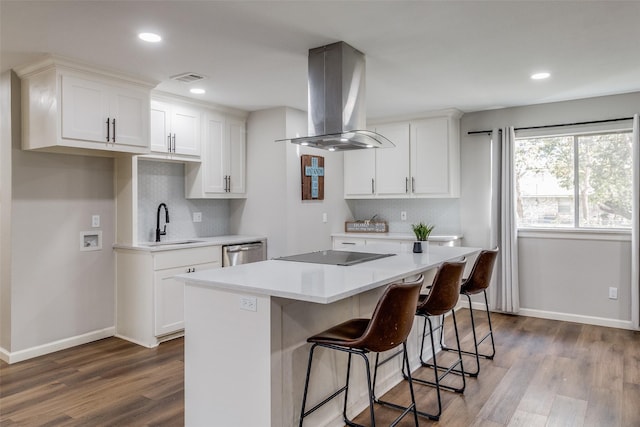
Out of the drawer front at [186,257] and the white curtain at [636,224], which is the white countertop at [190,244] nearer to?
the drawer front at [186,257]

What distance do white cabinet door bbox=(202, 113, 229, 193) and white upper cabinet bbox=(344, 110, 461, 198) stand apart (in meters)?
1.79

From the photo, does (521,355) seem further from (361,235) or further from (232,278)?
(232,278)

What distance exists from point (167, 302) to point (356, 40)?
287cm

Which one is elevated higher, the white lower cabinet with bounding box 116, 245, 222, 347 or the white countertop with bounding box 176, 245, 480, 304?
the white countertop with bounding box 176, 245, 480, 304

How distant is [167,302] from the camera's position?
409 centimetres

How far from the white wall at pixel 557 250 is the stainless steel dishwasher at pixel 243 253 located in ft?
8.38

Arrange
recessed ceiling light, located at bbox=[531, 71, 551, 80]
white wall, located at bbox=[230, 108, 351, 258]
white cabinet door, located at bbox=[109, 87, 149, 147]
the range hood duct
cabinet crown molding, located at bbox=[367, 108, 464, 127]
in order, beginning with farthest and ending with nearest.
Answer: cabinet crown molding, located at bbox=[367, 108, 464, 127]
white wall, located at bbox=[230, 108, 351, 258]
recessed ceiling light, located at bbox=[531, 71, 551, 80]
white cabinet door, located at bbox=[109, 87, 149, 147]
the range hood duct

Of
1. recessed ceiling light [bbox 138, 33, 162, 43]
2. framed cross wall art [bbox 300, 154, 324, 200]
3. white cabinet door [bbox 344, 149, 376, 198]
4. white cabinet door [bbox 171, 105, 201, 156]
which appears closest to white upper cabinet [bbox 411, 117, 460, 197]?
white cabinet door [bbox 344, 149, 376, 198]

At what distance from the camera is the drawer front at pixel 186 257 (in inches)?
158

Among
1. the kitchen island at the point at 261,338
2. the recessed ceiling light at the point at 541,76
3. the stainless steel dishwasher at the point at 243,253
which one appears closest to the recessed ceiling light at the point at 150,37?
the kitchen island at the point at 261,338

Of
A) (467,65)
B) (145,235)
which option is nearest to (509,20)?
(467,65)

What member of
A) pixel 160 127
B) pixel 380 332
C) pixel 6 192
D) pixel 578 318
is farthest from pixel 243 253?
pixel 578 318

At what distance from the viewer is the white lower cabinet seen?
399 centimetres

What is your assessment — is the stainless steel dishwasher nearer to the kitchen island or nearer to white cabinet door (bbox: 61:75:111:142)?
white cabinet door (bbox: 61:75:111:142)
